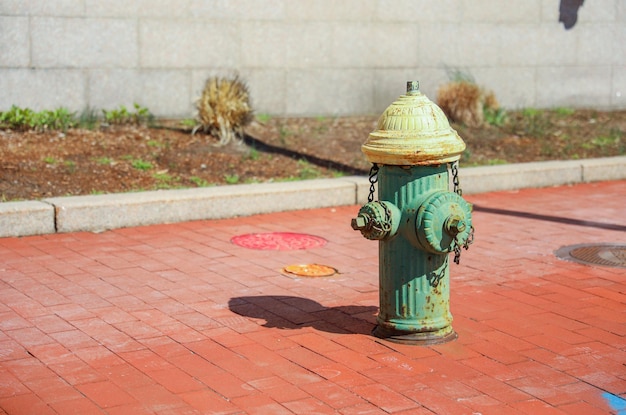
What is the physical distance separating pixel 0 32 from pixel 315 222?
4.78 meters

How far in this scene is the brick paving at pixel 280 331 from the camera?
4.63m

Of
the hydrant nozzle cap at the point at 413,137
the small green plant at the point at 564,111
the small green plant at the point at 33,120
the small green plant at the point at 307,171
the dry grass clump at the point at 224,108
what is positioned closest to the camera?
the hydrant nozzle cap at the point at 413,137

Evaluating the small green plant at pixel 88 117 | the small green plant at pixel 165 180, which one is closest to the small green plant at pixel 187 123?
the small green plant at pixel 88 117

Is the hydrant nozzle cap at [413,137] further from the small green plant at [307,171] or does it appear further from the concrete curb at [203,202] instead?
the small green plant at [307,171]

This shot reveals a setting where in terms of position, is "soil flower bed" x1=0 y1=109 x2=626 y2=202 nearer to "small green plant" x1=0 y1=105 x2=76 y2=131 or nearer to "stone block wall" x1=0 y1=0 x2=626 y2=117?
"small green plant" x1=0 y1=105 x2=76 y2=131

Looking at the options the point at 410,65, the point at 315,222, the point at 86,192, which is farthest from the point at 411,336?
the point at 410,65

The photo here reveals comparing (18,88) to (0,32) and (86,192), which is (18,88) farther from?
(86,192)

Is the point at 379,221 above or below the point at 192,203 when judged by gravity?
above

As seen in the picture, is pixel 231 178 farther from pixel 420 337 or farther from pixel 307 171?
pixel 420 337

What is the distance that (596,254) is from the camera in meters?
7.62

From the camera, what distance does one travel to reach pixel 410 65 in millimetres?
13625

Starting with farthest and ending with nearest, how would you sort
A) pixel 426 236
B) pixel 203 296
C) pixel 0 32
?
pixel 0 32 → pixel 203 296 → pixel 426 236

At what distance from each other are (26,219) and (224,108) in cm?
358

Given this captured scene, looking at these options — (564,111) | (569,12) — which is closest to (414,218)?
(564,111)
